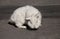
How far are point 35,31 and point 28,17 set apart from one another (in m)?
0.16

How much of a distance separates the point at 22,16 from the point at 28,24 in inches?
4.9

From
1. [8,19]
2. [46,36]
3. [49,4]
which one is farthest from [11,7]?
[46,36]

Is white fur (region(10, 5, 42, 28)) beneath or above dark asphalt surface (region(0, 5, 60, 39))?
above

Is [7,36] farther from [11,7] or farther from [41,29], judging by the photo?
[11,7]

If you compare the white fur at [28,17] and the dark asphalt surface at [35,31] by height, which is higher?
the white fur at [28,17]

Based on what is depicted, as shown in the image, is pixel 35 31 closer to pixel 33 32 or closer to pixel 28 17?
pixel 33 32

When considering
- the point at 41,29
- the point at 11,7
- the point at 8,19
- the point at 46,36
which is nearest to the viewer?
the point at 46,36

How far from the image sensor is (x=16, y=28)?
6.21 feet

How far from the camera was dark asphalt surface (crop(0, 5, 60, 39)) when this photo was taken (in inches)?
68.0

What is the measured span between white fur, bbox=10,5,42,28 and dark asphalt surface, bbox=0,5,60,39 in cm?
7

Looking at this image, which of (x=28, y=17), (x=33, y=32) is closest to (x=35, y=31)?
(x=33, y=32)

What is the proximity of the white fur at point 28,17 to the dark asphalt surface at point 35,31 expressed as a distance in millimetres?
69

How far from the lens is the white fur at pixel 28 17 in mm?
1785

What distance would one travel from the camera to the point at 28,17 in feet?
5.99
